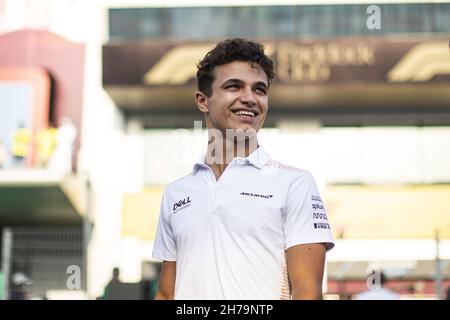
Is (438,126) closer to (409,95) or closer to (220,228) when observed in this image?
(409,95)

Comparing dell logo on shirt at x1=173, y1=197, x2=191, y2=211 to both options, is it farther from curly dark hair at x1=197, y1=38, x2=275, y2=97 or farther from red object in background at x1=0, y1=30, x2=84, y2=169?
red object in background at x1=0, y1=30, x2=84, y2=169

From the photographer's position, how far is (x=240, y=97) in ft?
8.66

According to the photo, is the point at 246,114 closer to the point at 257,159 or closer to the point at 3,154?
the point at 257,159

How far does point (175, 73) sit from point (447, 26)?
7520 mm

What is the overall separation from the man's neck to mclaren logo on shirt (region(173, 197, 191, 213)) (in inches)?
5.4

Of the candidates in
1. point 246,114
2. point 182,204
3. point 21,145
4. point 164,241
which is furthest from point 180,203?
point 21,145

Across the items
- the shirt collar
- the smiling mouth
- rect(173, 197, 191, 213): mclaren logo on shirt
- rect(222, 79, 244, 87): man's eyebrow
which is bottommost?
rect(173, 197, 191, 213): mclaren logo on shirt

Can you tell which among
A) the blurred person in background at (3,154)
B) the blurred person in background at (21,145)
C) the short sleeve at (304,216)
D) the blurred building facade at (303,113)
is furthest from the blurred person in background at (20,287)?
the short sleeve at (304,216)

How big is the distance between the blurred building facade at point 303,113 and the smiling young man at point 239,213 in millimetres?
15641

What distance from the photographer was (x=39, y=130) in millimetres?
18719

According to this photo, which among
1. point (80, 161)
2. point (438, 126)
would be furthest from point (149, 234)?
point (438, 126)

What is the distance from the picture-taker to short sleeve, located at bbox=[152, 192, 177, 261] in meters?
2.74

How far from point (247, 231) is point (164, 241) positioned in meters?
0.42

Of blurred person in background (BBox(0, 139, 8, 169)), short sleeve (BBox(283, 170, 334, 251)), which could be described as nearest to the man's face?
short sleeve (BBox(283, 170, 334, 251))
